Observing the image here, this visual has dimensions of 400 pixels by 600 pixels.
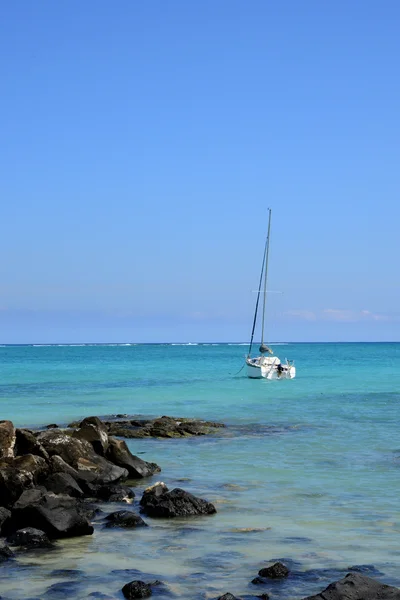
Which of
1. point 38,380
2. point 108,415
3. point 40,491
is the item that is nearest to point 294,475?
point 40,491

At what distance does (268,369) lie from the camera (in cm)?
6556

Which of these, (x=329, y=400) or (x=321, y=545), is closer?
(x=321, y=545)

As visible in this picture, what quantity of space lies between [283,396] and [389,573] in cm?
3616

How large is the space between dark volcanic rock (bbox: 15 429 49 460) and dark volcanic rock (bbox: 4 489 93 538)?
3.99m

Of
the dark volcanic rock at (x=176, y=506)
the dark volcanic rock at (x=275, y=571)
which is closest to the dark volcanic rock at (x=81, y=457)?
the dark volcanic rock at (x=176, y=506)

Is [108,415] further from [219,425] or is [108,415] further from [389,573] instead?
[389,573]

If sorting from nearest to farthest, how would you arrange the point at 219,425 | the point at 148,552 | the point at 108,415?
the point at 148,552 < the point at 219,425 < the point at 108,415

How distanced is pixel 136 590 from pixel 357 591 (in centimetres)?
273

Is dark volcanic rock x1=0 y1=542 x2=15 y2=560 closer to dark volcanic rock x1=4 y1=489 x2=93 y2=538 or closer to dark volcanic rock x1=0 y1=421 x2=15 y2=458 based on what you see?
dark volcanic rock x1=4 y1=489 x2=93 y2=538

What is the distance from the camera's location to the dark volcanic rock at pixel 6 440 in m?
18.0

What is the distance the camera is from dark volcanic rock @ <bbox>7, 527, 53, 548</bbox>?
1308cm

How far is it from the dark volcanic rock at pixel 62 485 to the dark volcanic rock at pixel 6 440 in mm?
1645

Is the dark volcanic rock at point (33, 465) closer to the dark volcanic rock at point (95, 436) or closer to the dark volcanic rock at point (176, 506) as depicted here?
the dark volcanic rock at point (176, 506)

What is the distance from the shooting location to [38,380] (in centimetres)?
6750
